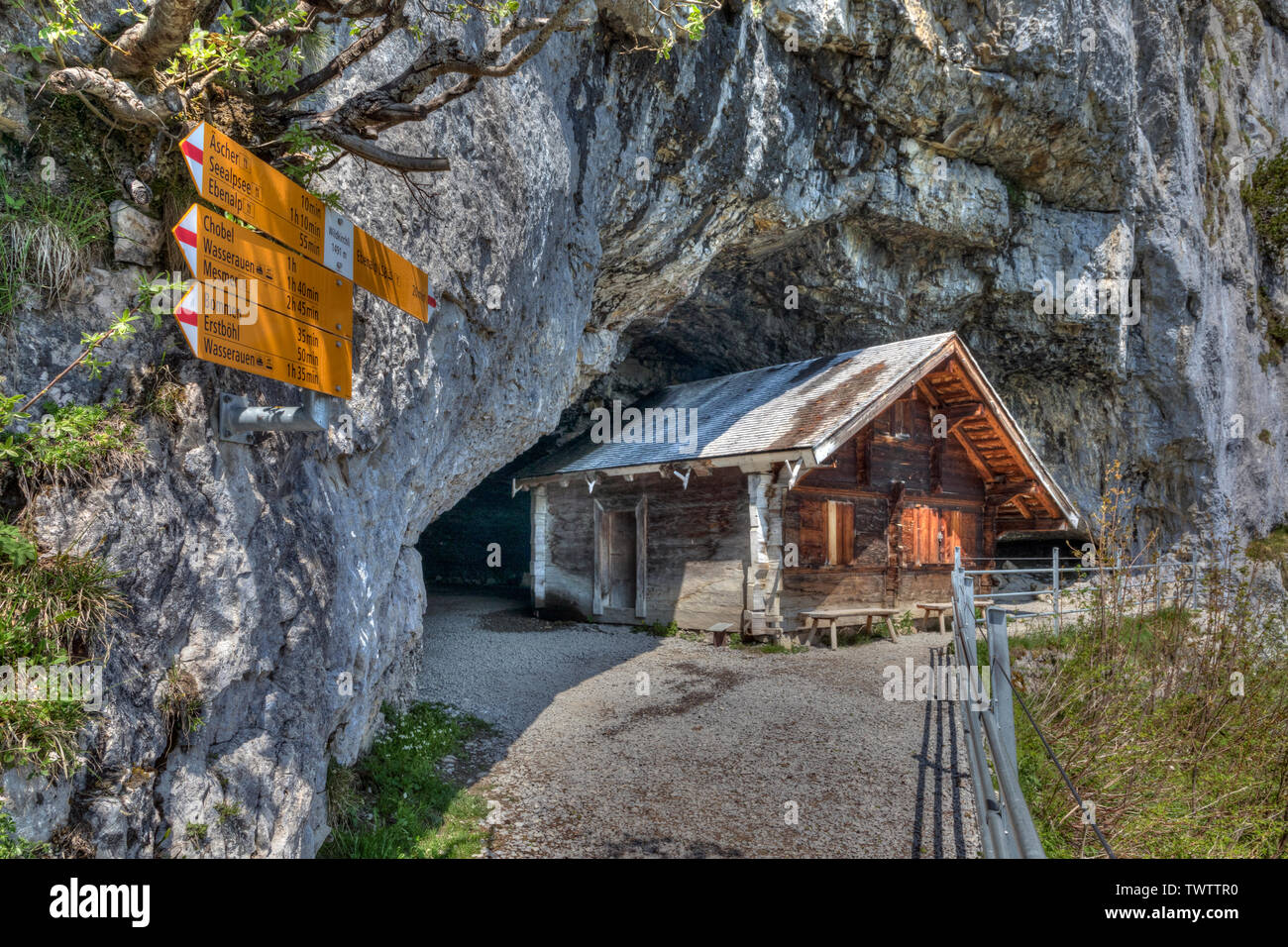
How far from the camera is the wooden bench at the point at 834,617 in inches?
524

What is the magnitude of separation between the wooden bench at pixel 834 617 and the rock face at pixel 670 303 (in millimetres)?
5681

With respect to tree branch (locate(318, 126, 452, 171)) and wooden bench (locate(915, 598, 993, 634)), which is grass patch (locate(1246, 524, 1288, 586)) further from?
tree branch (locate(318, 126, 452, 171))

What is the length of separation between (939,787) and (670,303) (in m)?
11.4

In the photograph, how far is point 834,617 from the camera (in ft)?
43.9

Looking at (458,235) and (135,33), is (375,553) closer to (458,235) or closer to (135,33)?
(458,235)

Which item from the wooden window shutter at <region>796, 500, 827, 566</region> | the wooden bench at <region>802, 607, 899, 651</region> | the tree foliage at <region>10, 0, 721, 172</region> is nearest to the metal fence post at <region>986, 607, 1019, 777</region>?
the tree foliage at <region>10, 0, 721, 172</region>

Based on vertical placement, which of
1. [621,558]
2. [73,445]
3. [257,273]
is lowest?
[621,558]

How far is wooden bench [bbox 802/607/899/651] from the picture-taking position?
13320 mm

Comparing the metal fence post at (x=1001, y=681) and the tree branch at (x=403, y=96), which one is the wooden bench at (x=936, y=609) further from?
the tree branch at (x=403, y=96)

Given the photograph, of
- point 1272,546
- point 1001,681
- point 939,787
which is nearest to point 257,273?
point 1001,681

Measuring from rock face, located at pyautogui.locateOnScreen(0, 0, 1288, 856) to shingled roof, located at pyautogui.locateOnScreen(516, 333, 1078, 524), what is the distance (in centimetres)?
212

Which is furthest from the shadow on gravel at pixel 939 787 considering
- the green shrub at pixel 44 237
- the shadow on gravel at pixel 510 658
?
the green shrub at pixel 44 237

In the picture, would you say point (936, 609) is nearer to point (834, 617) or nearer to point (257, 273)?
point (834, 617)

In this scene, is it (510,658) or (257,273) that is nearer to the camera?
(257,273)
